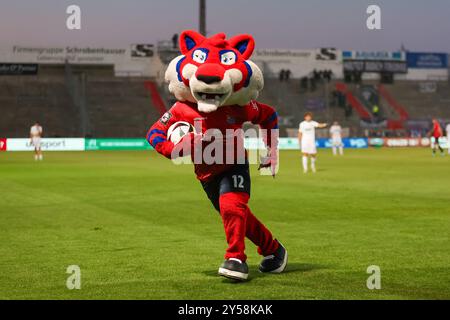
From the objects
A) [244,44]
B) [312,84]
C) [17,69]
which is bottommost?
[244,44]

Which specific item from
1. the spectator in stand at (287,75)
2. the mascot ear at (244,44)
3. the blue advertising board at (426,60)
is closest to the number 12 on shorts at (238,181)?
the mascot ear at (244,44)

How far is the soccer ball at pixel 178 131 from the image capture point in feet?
25.9

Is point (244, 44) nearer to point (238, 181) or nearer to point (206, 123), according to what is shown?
point (206, 123)

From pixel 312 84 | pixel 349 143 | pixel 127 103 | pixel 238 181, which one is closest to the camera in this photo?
pixel 238 181

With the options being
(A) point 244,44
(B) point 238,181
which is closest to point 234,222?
(B) point 238,181

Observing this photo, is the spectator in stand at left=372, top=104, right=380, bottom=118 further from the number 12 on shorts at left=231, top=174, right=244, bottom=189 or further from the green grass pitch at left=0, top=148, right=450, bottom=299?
the number 12 on shorts at left=231, top=174, right=244, bottom=189

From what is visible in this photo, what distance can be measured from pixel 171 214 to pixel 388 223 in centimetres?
385

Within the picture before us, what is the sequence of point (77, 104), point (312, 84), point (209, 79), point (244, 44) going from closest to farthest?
point (209, 79), point (244, 44), point (77, 104), point (312, 84)

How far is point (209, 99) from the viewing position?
806 centimetres

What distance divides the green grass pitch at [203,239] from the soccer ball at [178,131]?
1.37 meters

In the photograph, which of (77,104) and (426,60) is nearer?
(77,104)

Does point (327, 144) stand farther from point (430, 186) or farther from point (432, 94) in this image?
point (430, 186)

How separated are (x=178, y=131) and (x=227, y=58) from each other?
0.91 m

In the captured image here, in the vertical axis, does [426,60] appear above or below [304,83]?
above
